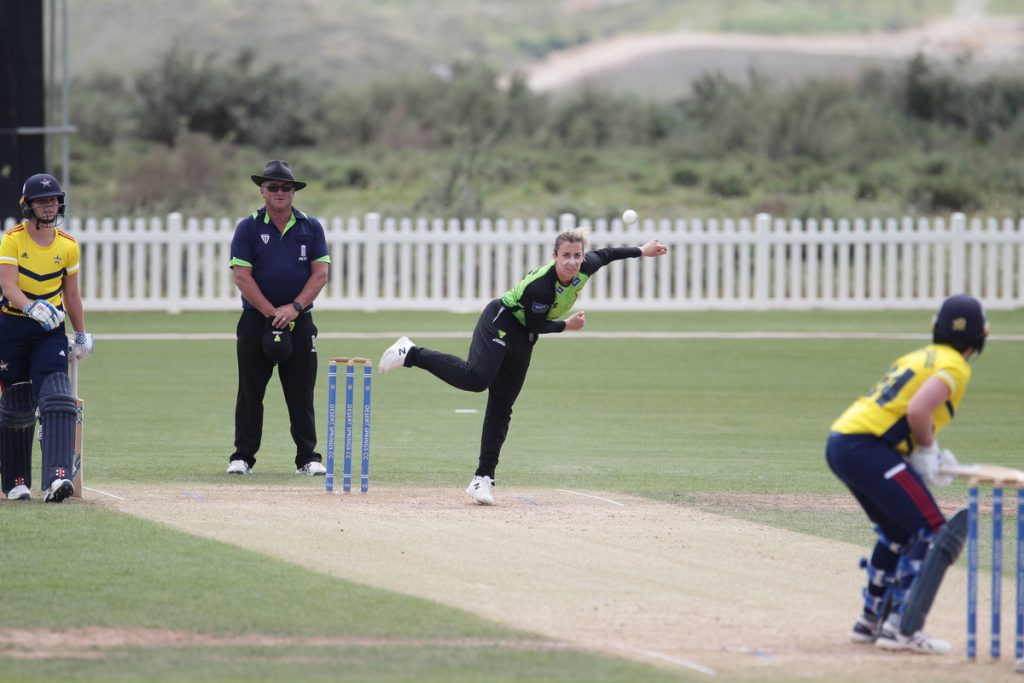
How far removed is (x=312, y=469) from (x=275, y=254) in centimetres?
170

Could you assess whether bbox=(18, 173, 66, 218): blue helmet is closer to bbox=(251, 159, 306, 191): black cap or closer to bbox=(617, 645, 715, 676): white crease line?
bbox=(251, 159, 306, 191): black cap

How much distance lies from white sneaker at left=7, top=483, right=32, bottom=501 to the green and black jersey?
3487mm

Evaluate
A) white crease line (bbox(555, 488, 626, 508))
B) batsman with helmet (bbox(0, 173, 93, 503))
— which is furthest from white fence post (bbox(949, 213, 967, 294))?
batsman with helmet (bbox(0, 173, 93, 503))

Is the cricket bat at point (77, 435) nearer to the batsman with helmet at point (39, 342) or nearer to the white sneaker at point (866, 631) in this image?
the batsman with helmet at point (39, 342)

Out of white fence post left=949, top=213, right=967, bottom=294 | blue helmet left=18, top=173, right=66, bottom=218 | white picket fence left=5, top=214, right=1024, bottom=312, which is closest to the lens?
blue helmet left=18, top=173, right=66, bottom=218

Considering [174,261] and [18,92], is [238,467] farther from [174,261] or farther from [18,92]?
[18,92]

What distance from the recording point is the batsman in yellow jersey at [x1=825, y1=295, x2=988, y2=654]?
7.01 meters

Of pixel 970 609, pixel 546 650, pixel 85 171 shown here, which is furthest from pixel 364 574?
pixel 85 171

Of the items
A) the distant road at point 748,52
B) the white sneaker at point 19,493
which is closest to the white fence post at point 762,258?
the white sneaker at point 19,493

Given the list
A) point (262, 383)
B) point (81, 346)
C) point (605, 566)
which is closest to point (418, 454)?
point (262, 383)

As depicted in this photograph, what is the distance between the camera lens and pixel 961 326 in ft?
23.1

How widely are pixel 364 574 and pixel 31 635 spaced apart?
194 cm

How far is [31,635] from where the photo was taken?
23.3 ft

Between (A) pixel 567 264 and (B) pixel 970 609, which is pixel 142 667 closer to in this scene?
(B) pixel 970 609
